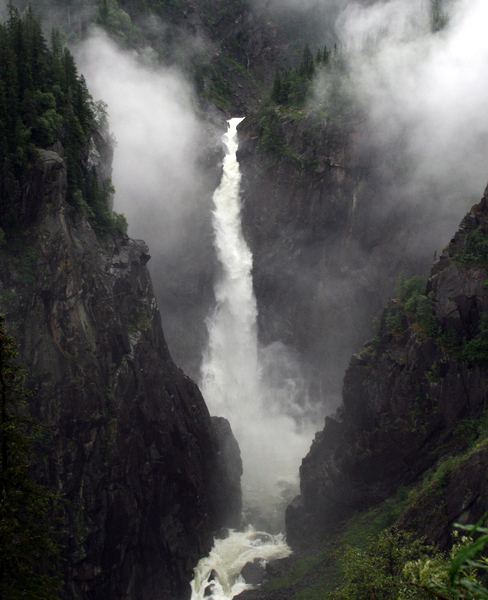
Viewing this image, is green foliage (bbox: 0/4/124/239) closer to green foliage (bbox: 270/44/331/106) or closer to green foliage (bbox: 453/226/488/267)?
green foliage (bbox: 453/226/488/267)

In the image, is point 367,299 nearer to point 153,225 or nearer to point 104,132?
point 153,225

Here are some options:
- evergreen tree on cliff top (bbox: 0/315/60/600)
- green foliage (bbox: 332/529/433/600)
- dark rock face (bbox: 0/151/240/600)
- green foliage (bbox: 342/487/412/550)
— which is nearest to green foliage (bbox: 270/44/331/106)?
dark rock face (bbox: 0/151/240/600)

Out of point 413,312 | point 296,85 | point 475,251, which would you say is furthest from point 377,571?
point 296,85

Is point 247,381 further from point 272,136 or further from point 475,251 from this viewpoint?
point 475,251

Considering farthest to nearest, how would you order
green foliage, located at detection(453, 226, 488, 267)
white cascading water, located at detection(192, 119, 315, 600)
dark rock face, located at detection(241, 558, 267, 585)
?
1. white cascading water, located at detection(192, 119, 315, 600)
2. dark rock face, located at detection(241, 558, 267, 585)
3. green foliage, located at detection(453, 226, 488, 267)

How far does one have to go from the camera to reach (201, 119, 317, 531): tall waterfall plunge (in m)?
56.3

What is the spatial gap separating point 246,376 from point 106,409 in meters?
28.8

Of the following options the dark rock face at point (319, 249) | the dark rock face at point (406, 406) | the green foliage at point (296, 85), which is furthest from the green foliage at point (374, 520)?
the green foliage at point (296, 85)

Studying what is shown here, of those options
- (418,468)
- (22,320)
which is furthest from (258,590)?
(22,320)

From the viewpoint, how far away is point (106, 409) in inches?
1314

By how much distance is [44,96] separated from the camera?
3444cm

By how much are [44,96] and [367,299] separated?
40200 millimetres

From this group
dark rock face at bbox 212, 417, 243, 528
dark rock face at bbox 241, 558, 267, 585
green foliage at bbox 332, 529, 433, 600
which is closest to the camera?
green foliage at bbox 332, 529, 433, 600

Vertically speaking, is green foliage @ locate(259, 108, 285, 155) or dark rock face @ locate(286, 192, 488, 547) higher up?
green foliage @ locate(259, 108, 285, 155)
